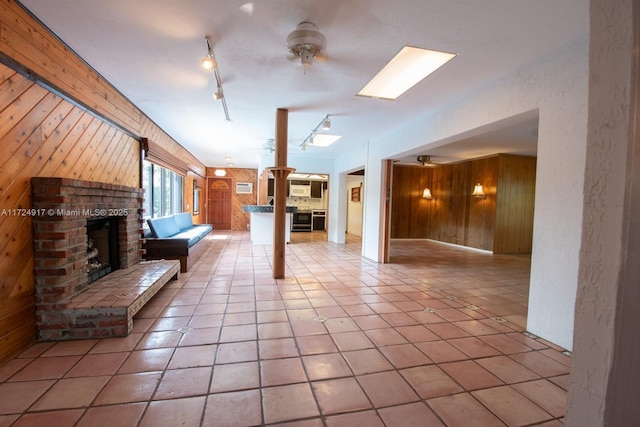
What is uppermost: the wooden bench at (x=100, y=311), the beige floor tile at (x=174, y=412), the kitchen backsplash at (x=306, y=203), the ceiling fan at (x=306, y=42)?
the ceiling fan at (x=306, y=42)

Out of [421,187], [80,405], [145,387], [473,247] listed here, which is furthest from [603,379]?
[421,187]

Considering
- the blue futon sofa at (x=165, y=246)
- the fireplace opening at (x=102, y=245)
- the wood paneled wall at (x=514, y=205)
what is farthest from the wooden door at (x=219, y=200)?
the wood paneled wall at (x=514, y=205)

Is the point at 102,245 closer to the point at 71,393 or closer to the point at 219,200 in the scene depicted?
the point at 71,393

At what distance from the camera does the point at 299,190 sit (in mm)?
10883

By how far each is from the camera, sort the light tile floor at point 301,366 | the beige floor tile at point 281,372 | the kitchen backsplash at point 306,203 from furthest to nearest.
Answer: the kitchen backsplash at point 306,203
the beige floor tile at point 281,372
the light tile floor at point 301,366

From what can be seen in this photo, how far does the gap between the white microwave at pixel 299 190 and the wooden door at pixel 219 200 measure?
7.64ft

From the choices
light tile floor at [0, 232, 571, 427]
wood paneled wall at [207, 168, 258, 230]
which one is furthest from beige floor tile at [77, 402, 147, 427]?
wood paneled wall at [207, 168, 258, 230]

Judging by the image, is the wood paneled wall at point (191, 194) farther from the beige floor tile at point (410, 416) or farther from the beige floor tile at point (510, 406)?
the beige floor tile at point (510, 406)

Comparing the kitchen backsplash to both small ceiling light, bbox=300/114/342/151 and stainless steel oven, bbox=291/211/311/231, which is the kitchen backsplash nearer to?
stainless steel oven, bbox=291/211/311/231

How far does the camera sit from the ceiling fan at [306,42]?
81.4 inches

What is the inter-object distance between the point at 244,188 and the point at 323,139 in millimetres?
5410

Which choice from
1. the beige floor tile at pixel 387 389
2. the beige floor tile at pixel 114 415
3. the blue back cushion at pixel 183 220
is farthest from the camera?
the blue back cushion at pixel 183 220

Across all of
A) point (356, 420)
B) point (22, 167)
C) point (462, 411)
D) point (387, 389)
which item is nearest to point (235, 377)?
point (356, 420)

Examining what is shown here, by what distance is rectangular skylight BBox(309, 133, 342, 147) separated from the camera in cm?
551
